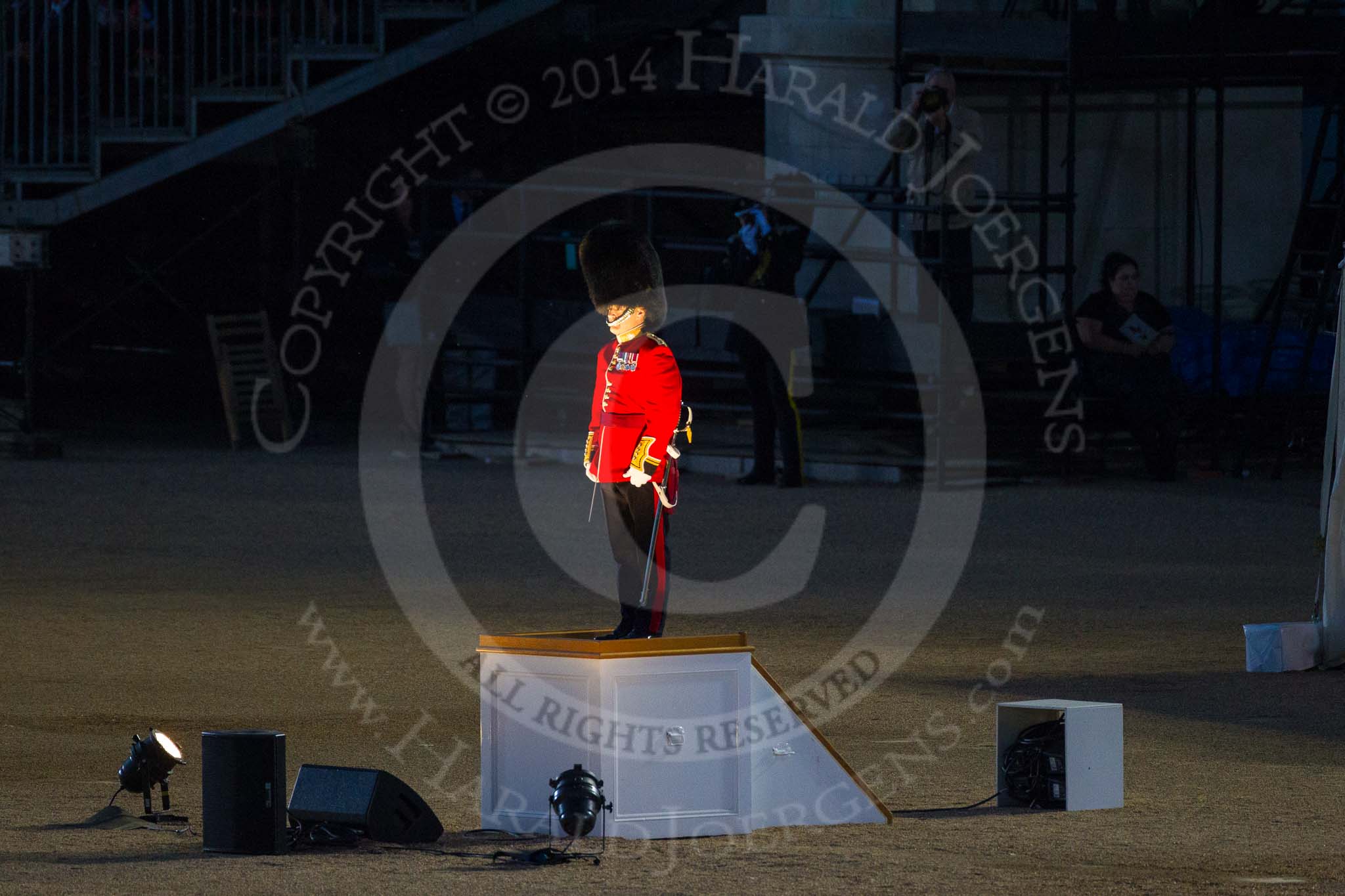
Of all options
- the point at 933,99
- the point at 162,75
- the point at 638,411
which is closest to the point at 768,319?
the point at 933,99

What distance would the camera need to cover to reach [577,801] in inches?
260

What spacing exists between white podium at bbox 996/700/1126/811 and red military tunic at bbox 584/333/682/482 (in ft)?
5.15

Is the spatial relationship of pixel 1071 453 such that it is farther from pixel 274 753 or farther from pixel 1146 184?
pixel 274 753

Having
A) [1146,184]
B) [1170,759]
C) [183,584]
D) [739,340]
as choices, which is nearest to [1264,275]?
[1146,184]

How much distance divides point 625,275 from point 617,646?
1.55m

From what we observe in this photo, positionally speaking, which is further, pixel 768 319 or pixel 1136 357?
pixel 1136 357

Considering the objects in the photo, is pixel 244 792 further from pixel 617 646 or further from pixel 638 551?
pixel 638 551

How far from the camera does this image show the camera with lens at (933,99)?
16812 millimetres

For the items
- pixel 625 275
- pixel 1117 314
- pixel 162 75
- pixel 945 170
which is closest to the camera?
pixel 625 275

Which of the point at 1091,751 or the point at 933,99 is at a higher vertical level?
the point at 933,99

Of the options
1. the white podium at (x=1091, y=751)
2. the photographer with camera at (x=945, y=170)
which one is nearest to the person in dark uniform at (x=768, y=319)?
the photographer with camera at (x=945, y=170)

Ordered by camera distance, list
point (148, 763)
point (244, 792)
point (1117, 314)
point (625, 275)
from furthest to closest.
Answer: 1. point (1117, 314)
2. point (625, 275)
3. point (148, 763)
4. point (244, 792)

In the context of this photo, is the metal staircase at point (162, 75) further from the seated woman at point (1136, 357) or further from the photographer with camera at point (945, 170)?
the seated woman at point (1136, 357)

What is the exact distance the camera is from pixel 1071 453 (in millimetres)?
17578
